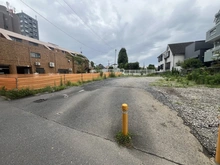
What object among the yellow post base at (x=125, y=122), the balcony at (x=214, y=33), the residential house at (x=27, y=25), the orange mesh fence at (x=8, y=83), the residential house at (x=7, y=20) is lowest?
the yellow post base at (x=125, y=122)

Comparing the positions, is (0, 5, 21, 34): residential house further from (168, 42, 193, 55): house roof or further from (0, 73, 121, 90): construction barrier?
(168, 42, 193, 55): house roof

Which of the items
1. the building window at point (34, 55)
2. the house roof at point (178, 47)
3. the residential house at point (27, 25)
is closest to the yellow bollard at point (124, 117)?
the building window at point (34, 55)

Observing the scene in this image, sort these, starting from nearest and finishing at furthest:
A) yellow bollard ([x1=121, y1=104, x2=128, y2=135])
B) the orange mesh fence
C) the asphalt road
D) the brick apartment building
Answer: the asphalt road
yellow bollard ([x1=121, y1=104, x2=128, y2=135])
the orange mesh fence
the brick apartment building

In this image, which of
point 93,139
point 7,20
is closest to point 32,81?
point 93,139

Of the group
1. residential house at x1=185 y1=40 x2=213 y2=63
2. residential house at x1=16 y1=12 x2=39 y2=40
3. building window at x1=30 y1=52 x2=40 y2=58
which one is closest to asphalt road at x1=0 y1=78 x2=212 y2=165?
building window at x1=30 y1=52 x2=40 y2=58

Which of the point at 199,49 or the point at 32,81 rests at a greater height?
the point at 199,49

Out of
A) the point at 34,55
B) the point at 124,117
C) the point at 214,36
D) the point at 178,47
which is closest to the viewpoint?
the point at 124,117

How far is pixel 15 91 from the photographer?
→ 6.20 metres

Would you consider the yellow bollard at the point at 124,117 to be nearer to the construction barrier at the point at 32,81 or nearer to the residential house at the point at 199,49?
the construction barrier at the point at 32,81

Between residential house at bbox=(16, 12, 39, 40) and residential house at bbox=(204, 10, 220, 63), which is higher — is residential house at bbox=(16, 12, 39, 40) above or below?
above

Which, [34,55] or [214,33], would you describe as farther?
[34,55]

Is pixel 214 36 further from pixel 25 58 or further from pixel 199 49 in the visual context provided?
pixel 25 58

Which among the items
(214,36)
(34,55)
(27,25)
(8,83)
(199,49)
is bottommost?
(8,83)

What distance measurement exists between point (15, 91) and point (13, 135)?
189 inches
